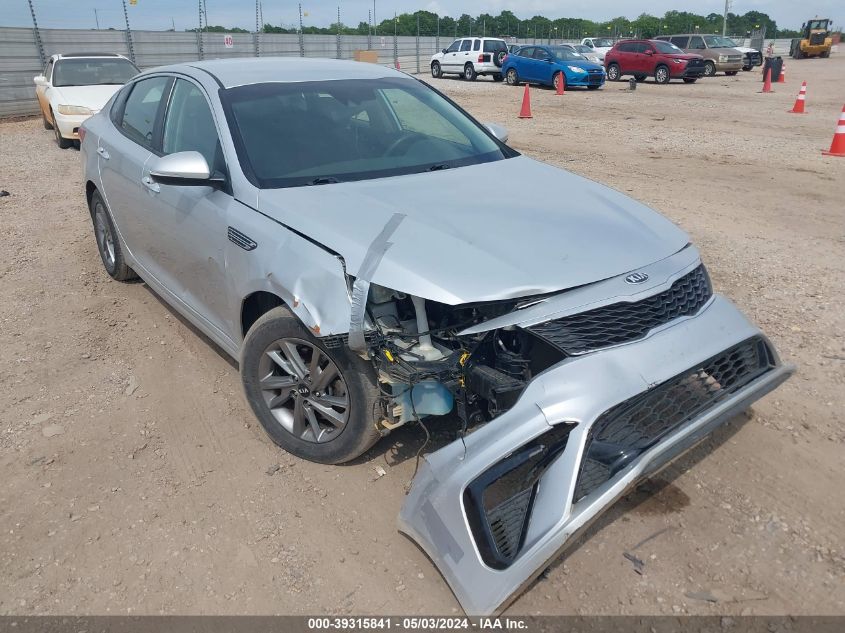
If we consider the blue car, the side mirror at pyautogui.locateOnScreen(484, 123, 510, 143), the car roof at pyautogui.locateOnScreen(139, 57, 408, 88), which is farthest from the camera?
the blue car

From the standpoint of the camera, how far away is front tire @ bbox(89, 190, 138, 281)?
5105mm

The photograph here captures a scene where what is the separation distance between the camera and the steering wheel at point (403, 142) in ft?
12.1

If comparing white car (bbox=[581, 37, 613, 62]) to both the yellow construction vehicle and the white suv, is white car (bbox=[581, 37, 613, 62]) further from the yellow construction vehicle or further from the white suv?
the yellow construction vehicle

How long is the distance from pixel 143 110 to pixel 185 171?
5.56 ft

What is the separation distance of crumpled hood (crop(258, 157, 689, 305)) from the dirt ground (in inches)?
10.1

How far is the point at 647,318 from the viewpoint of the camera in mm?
2586

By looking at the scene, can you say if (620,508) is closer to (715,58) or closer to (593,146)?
(593,146)

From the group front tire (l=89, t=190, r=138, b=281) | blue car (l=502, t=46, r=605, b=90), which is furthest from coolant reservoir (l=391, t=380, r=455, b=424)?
blue car (l=502, t=46, r=605, b=90)

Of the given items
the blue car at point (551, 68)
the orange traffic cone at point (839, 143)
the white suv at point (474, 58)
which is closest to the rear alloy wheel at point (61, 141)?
the orange traffic cone at point (839, 143)

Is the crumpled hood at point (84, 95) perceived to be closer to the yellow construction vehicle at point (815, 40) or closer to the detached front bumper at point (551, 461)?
the detached front bumper at point (551, 461)

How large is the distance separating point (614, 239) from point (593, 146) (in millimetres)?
9528

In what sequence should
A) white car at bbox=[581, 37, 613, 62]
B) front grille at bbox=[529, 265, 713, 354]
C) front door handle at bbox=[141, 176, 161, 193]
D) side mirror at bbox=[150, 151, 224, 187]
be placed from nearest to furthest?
front grille at bbox=[529, 265, 713, 354] → side mirror at bbox=[150, 151, 224, 187] → front door handle at bbox=[141, 176, 161, 193] → white car at bbox=[581, 37, 613, 62]

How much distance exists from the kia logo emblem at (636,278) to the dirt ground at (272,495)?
2.40 ft

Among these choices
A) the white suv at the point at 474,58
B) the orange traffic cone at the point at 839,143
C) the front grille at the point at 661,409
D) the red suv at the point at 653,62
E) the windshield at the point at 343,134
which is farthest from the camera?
the white suv at the point at 474,58
